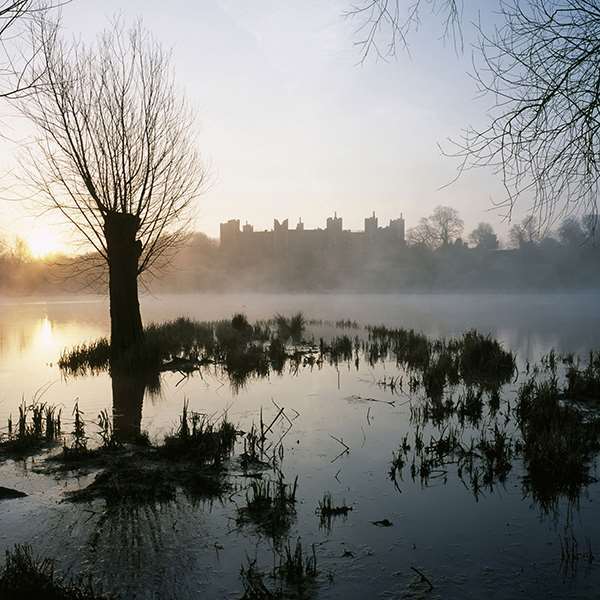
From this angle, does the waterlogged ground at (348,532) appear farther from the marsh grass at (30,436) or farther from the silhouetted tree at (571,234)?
the silhouetted tree at (571,234)

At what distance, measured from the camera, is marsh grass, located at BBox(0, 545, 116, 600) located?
2.86 m

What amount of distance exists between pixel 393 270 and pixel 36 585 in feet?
252

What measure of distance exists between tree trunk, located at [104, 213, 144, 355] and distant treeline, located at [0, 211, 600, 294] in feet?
170

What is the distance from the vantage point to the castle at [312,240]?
84688 millimetres

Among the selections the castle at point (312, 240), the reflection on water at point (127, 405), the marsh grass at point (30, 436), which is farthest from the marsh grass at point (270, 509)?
the castle at point (312, 240)

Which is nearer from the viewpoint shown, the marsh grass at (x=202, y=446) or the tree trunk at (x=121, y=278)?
the marsh grass at (x=202, y=446)

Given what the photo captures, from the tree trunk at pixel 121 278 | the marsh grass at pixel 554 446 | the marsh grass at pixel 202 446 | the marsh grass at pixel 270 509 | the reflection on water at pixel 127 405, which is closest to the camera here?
the marsh grass at pixel 270 509

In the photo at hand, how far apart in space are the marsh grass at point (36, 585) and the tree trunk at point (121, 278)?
9.93 metres

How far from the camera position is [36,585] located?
290cm

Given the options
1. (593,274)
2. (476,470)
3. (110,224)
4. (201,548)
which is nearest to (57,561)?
(201,548)

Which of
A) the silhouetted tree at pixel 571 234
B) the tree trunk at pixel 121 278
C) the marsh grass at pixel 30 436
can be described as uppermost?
the silhouetted tree at pixel 571 234

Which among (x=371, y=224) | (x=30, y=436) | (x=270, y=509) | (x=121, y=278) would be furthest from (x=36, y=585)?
(x=371, y=224)

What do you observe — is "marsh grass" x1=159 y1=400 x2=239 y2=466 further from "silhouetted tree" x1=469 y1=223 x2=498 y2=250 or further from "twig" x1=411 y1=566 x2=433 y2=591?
"silhouetted tree" x1=469 y1=223 x2=498 y2=250

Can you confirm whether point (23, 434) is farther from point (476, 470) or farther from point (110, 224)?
point (110, 224)
